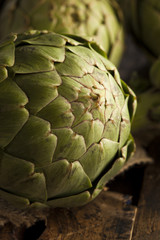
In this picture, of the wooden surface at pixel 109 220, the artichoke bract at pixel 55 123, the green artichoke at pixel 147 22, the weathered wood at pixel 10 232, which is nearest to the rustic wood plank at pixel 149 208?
the wooden surface at pixel 109 220

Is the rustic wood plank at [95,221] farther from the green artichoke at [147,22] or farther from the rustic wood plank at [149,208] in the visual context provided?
the green artichoke at [147,22]

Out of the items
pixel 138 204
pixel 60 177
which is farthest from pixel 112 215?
pixel 60 177

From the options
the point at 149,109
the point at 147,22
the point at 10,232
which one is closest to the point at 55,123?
the point at 10,232

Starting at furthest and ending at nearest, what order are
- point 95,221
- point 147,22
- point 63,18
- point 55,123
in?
1. point 147,22
2. point 63,18
3. point 95,221
4. point 55,123

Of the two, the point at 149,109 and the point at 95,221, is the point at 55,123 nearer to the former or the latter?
the point at 95,221

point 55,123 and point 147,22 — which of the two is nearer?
point 55,123
